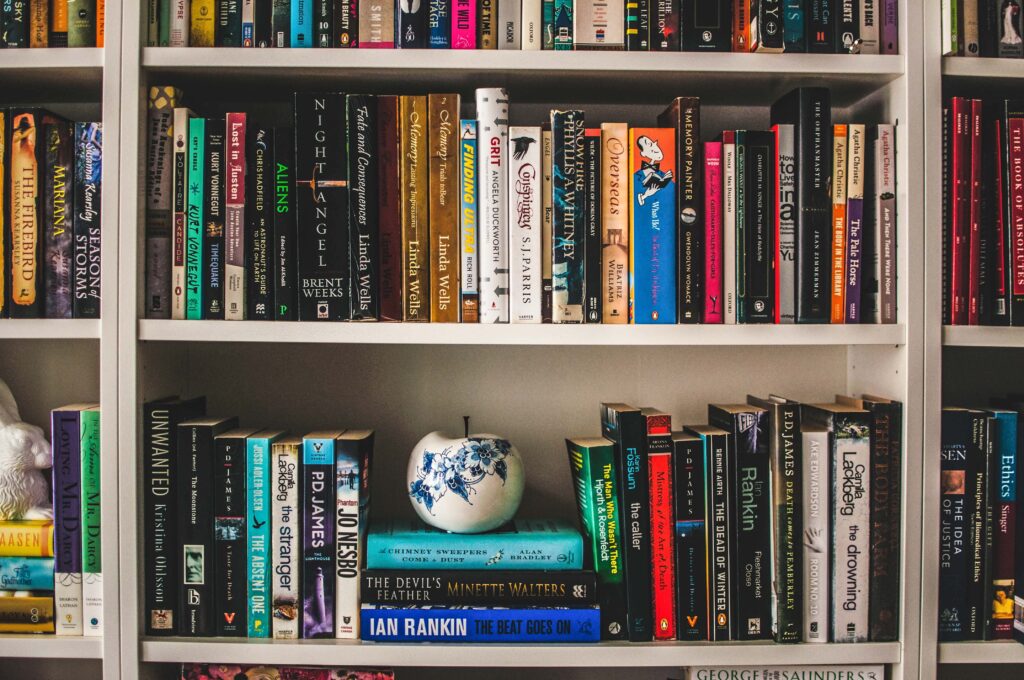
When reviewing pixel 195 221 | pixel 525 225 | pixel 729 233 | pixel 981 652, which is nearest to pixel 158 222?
pixel 195 221

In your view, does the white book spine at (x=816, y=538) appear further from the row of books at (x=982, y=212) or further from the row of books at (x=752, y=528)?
the row of books at (x=982, y=212)

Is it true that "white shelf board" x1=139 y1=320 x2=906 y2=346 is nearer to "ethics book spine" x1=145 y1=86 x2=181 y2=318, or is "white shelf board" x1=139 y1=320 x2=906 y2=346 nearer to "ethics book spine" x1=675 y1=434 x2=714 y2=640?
"ethics book spine" x1=145 y1=86 x2=181 y2=318

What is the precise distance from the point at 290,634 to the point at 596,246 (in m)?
0.64

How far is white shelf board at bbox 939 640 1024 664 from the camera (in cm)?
102

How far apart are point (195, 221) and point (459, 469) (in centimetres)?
47

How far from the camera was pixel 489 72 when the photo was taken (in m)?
1.02

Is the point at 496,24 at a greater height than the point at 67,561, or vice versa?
the point at 496,24

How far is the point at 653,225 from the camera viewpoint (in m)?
1.02

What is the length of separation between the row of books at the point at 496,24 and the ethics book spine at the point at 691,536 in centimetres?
53

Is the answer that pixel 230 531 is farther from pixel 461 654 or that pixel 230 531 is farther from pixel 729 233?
pixel 729 233

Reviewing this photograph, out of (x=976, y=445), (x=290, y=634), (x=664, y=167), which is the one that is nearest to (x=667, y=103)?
(x=664, y=167)

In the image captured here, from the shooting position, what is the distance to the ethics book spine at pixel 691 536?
3.38ft

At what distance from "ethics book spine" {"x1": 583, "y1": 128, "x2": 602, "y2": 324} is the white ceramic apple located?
0.22 m

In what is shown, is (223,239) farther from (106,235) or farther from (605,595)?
(605,595)
